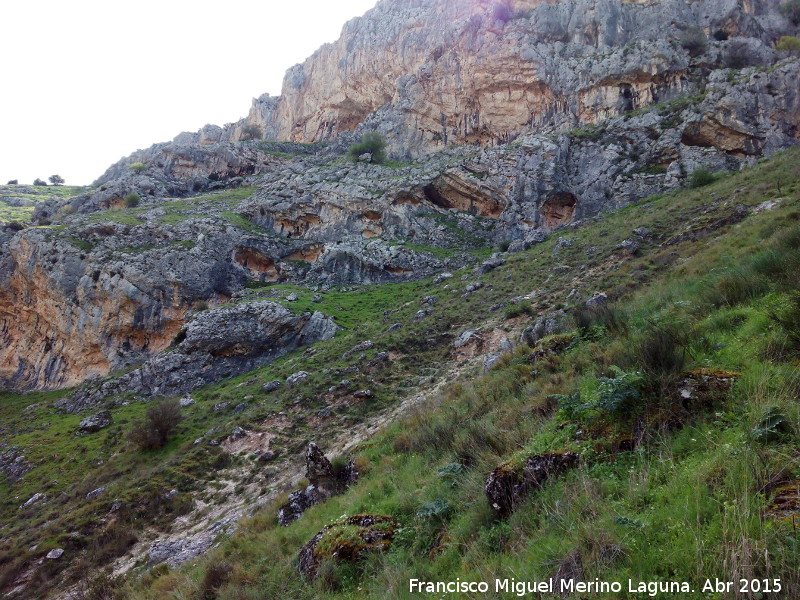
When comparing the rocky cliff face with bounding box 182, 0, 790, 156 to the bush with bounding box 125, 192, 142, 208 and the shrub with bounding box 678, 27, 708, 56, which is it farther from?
the bush with bounding box 125, 192, 142, 208

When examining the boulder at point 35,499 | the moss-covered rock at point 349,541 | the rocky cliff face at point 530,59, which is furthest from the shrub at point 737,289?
the rocky cliff face at point 530,59

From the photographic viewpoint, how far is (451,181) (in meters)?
38.8

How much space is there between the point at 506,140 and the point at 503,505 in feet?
155

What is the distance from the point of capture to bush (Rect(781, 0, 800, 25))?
40.1m

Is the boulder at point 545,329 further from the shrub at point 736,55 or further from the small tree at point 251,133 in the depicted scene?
the small tree at point 251,133

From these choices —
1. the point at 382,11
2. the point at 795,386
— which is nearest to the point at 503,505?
the point at 795,386

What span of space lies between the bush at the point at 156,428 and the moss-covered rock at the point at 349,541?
49.1ft

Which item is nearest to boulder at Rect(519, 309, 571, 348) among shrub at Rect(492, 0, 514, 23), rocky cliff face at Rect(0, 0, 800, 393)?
rocky cliff face at Rect(0, 0, 800, 393)

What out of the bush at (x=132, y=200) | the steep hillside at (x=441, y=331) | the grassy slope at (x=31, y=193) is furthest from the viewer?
the grassy slope at (x=31, y=193)

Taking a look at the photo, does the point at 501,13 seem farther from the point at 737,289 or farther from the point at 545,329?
the point at 737,289

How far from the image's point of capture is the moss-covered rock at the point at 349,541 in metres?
4.30

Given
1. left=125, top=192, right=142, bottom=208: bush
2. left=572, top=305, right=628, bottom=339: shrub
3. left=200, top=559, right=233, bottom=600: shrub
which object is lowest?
left=200, top=559, right=233, bottom=600: shrub

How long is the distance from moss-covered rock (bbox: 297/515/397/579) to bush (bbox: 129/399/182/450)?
15.0 metres

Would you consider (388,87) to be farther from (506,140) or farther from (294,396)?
(294,396)
